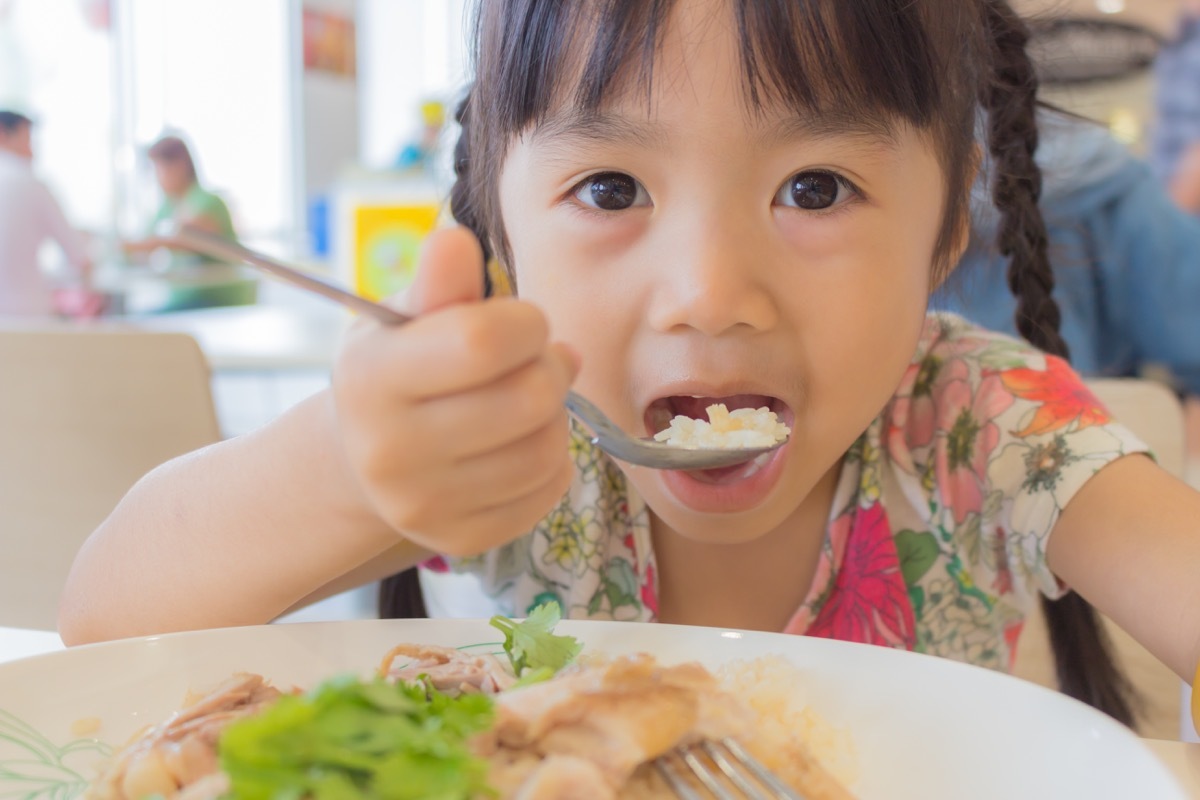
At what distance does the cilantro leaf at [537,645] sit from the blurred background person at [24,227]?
3.91 m

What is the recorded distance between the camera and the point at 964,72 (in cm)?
90

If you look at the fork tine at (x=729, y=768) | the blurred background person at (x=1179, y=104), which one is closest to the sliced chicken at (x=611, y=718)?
the fork tine at (x=729, y=768)

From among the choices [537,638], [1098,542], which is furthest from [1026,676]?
[537,638]

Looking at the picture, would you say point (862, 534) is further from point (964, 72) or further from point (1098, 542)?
point (964, 72)

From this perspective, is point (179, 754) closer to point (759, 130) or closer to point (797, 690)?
point (797, 690)

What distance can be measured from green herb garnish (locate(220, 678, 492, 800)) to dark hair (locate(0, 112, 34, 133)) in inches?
181

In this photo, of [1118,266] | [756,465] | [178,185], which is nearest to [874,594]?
[756,465]

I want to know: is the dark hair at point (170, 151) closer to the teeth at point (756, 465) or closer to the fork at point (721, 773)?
the teeth at point (756, 465)

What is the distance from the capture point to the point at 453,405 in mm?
502

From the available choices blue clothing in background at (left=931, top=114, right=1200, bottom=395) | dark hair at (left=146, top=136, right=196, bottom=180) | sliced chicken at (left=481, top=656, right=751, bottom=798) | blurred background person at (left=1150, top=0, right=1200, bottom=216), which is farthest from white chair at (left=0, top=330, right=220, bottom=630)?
dark hair at (left=146, top=136, right=196, bottom=180)

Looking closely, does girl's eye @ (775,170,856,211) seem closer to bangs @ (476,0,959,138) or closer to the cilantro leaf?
bangs @ (476,0,959,138)

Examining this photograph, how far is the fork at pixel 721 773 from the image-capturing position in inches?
18.3

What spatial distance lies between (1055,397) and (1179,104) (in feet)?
15.5

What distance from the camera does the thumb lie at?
48 cm
